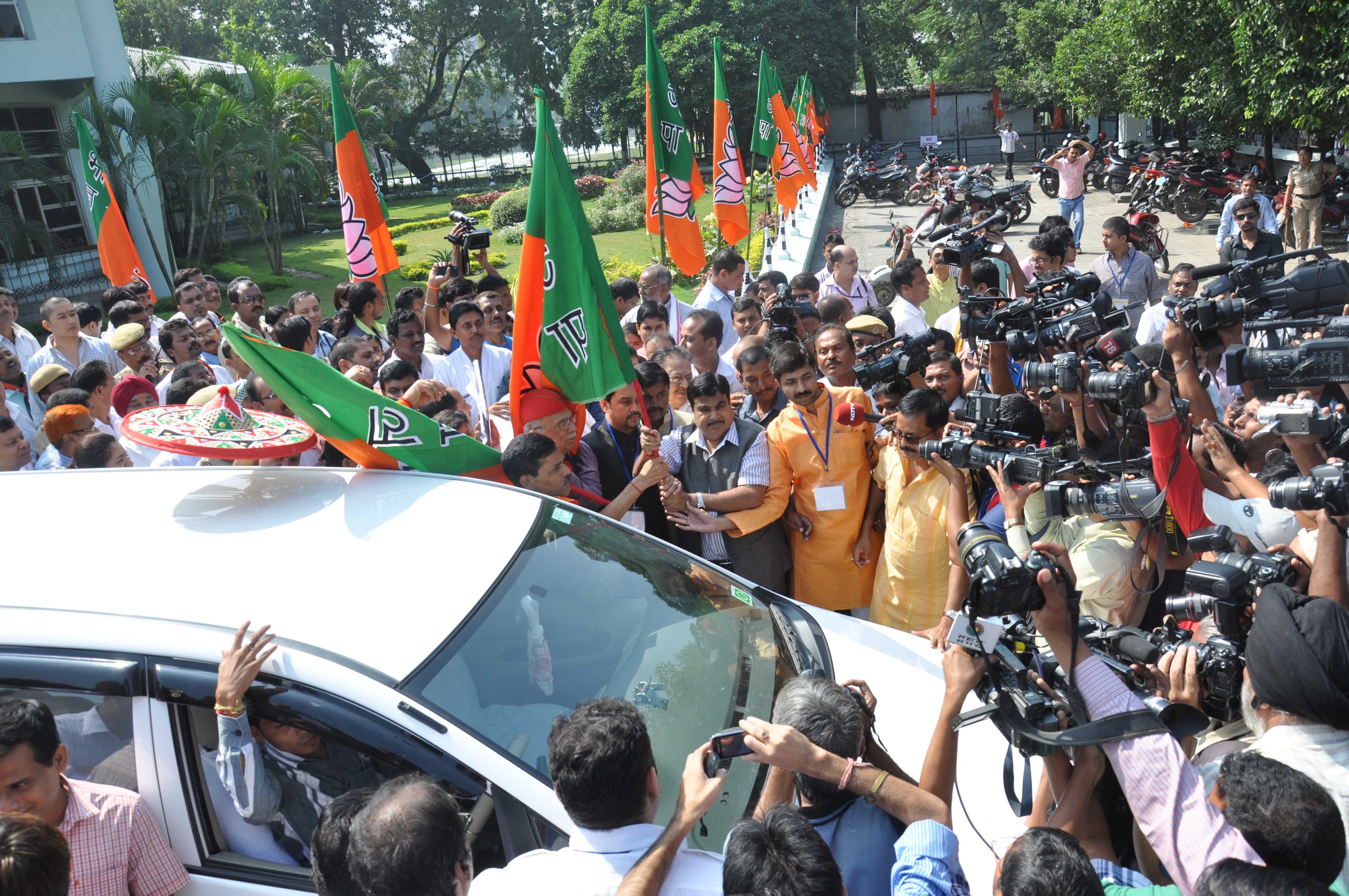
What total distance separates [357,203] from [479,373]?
245cm

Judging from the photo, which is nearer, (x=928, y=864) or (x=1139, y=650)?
(x=928, y=864)

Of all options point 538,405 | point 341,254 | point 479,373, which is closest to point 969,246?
point 538,405

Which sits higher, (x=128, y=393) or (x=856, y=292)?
(x=128, y=393)

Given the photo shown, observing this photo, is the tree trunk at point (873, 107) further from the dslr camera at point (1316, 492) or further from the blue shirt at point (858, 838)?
the blue shirt at point (858, 838)

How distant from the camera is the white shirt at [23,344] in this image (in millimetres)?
7785

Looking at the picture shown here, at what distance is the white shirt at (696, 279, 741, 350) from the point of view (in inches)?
311

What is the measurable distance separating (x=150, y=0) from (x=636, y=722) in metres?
58.8

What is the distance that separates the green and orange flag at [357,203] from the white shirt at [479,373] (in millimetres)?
1757

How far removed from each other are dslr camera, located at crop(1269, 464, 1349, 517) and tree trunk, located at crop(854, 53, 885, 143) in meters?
40.2

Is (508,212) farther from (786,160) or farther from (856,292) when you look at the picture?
(856,292)

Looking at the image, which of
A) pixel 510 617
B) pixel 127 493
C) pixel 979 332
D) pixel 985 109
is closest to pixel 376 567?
pixel 510 617

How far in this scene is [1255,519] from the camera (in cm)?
377

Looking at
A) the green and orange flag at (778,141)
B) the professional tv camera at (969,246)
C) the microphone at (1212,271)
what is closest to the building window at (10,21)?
the green and orange flag at (778,141)

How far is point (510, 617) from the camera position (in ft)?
9.03
